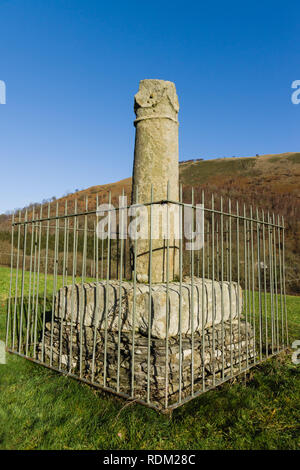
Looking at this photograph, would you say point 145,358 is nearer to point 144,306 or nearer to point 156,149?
point 144,306

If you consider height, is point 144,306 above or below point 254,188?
below

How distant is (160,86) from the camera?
4.56m

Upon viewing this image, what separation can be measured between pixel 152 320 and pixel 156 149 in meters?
2.43

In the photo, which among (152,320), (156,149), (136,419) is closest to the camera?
(136,419)

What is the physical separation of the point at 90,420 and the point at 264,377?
7.66 ft

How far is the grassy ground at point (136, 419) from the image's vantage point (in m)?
2.51

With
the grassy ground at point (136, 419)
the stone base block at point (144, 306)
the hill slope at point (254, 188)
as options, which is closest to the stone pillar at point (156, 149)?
the stone base block at point (144, 306)

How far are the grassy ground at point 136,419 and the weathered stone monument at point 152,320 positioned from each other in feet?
0.85

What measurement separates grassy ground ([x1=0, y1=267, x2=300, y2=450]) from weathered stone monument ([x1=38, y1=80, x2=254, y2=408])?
259 millimetres

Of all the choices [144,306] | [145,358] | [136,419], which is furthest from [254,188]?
[136,419]

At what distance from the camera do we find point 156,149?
4.46 m

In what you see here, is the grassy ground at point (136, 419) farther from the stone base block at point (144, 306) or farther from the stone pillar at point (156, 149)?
the stone pillar at point (156, 149)

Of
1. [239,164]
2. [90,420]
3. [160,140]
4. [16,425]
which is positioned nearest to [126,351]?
[90,420]
